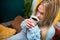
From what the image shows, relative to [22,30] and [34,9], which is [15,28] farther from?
[34,9]

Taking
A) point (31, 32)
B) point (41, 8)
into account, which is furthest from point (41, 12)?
point (31, 32)

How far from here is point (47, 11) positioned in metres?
1.07

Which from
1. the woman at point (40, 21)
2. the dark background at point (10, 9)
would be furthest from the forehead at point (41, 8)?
the dark background at point (10, 9)

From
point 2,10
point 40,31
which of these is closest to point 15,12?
point 2,10

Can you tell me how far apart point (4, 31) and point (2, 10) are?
12cm

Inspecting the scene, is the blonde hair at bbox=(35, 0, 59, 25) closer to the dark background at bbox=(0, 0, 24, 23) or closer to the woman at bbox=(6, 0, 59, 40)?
the woman at bbox=(6, 0, 59, 40)

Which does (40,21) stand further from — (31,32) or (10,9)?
(10,9)

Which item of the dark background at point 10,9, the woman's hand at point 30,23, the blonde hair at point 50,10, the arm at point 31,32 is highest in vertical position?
the dark background at point 10,9

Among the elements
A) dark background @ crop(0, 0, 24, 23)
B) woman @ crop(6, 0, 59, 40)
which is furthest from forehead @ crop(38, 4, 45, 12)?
dark background @ crop(0, 0, 24, 23)

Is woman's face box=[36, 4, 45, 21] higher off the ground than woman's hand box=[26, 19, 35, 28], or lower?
higher

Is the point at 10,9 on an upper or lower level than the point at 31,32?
upper

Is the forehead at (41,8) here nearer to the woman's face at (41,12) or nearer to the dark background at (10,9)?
the woman's face at (41,12)

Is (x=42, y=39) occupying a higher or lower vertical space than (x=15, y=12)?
lower

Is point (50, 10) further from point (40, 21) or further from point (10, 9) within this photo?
point (10, 9)
